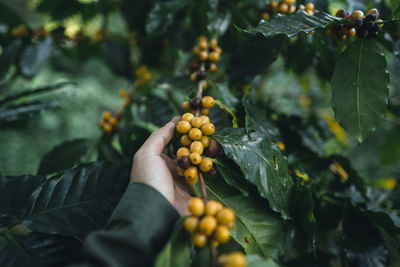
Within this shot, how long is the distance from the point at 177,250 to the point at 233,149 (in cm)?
27

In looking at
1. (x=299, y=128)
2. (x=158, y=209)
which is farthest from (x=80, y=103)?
(x=158, y=209)

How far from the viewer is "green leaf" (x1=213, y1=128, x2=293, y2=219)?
64 centimetres

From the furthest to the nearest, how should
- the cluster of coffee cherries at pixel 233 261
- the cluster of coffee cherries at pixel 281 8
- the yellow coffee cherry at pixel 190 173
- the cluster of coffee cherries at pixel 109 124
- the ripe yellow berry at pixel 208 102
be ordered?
the cluster of coffee cherries at pixel 109 124
the cluster of coffee cherries at pixel 281 8
the ripe yellow berry at pixel 208 102
the yellow coffee cherry at pixel 190 173
the cluster of coffee cherries at pixel 233 261

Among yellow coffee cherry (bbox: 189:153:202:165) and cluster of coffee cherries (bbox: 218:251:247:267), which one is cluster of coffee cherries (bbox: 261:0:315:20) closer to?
yellow coffee cherry (bbox: 189:153:202:165)

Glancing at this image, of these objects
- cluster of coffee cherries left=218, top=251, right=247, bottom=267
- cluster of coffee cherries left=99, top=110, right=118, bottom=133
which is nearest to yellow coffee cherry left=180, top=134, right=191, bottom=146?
cluster of coffee cherries left=218, top=251, right=247, bottom=267

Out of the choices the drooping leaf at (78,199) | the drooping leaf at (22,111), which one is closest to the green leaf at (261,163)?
the drooping leaf at (78,199)

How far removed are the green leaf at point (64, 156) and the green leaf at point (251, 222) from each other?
24.9 inches

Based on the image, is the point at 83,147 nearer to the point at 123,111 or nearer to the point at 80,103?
the point at 123,111

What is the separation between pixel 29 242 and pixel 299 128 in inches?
43.4

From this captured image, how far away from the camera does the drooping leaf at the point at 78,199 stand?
65 cm

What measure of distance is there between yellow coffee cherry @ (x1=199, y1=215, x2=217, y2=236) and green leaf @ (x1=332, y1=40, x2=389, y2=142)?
469 mm

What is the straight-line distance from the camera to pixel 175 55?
136 cm

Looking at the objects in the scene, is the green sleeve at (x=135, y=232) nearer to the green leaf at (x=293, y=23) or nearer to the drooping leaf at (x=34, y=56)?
the green leaf at (x=293, y=23)

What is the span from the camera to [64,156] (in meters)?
1.05
